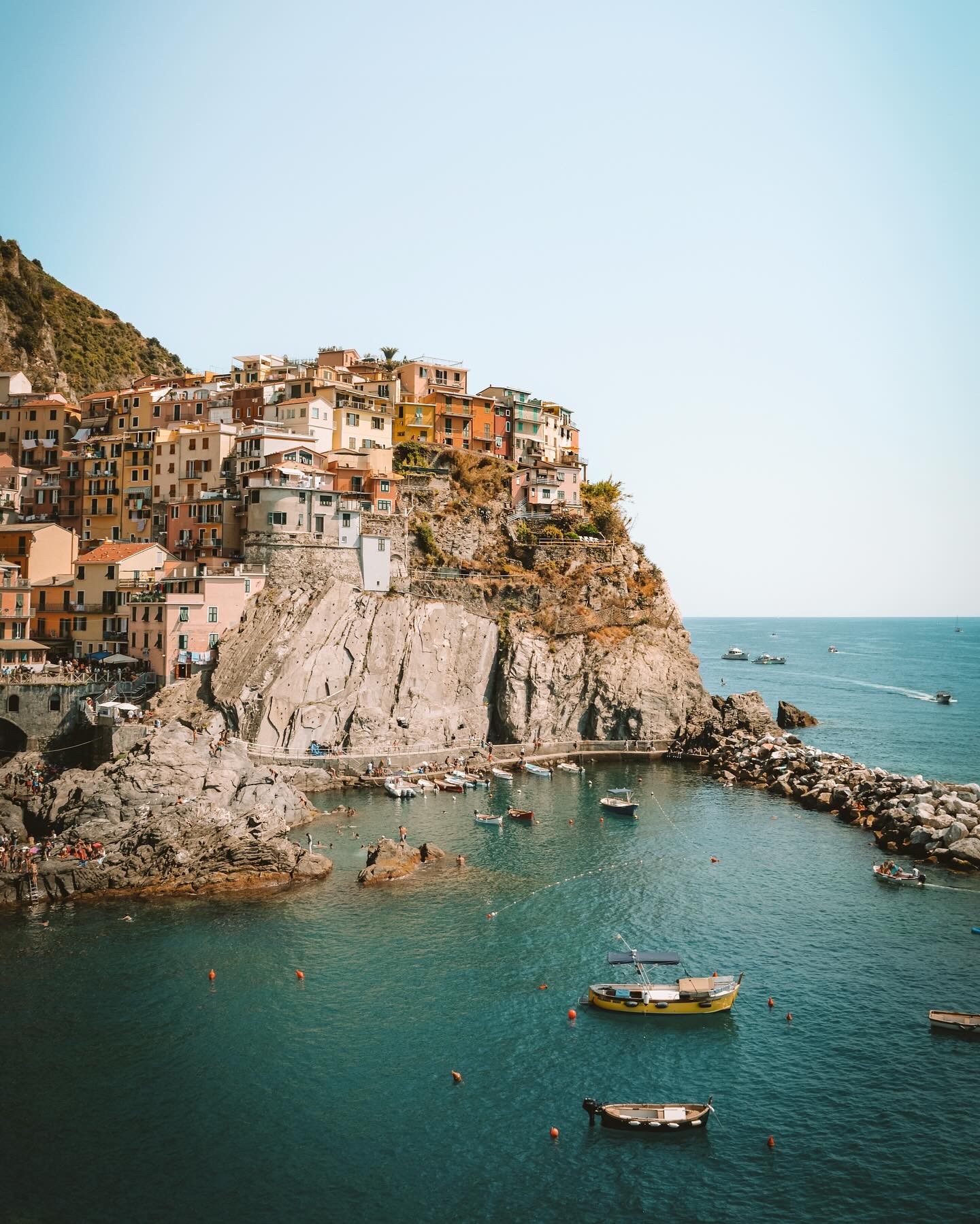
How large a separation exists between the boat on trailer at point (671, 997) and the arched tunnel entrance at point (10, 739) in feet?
151

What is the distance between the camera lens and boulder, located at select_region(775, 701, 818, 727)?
382 feet

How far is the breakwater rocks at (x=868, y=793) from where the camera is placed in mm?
63844

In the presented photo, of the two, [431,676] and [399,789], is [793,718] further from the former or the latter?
[399,789]

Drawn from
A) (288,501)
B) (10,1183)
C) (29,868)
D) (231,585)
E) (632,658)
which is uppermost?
(288,501)

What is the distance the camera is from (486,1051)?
3894 cm

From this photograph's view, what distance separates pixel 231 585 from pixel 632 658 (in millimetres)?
40848

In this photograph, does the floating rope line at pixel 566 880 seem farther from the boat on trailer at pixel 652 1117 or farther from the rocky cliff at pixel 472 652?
the rocky cliff at pixel 472 652

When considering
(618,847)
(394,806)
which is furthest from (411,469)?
(618,847)

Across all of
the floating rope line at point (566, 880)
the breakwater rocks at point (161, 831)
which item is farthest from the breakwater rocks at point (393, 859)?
the floating rope line at point (566, 880)

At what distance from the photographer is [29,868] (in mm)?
52812

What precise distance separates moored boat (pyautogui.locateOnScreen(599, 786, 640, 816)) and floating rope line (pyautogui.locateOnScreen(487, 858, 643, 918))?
10.3 meters

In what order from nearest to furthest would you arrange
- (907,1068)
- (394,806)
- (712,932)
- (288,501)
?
(907,1068) < (712,932) < (394,806) < (288,501)

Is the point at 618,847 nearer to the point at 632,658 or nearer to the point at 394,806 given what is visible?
the point at 394,806

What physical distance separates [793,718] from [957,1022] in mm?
78198
